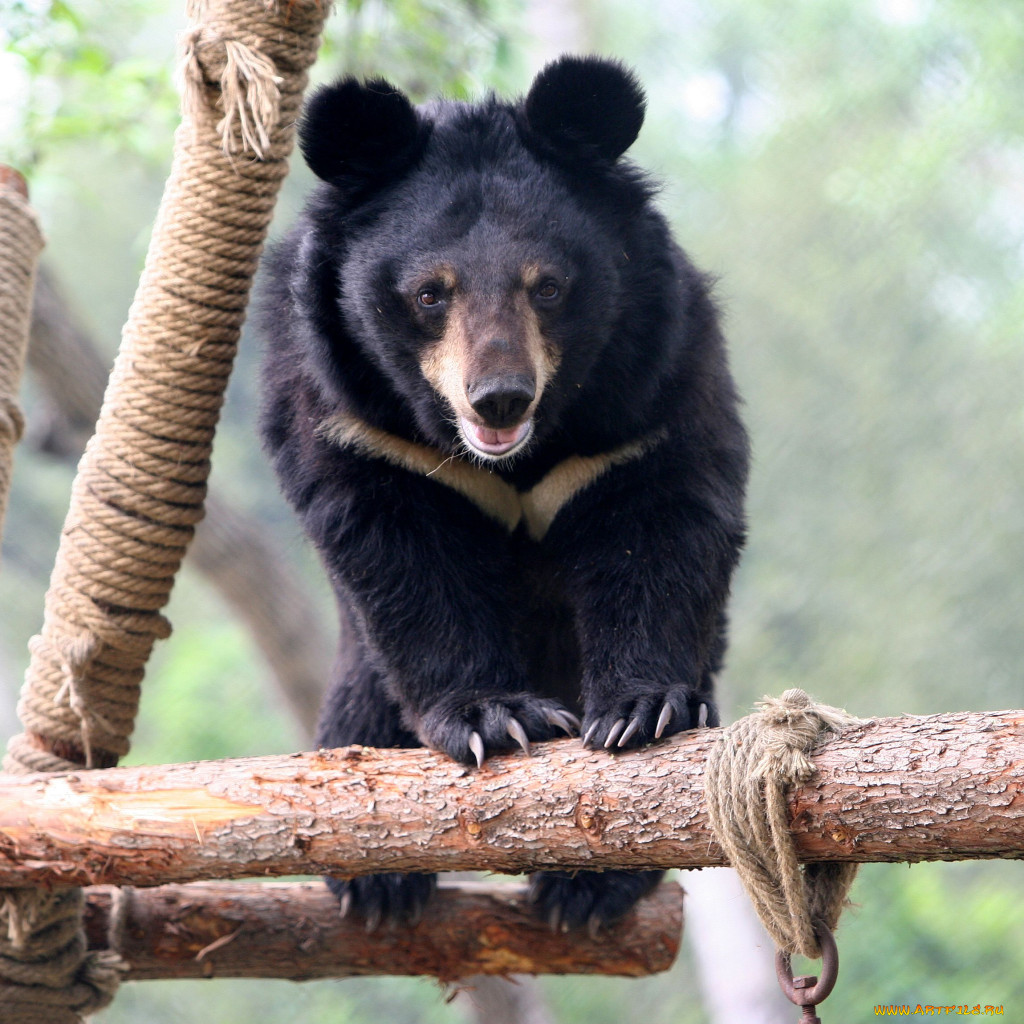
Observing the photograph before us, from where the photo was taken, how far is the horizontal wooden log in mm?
2799

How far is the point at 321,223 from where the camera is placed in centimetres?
262

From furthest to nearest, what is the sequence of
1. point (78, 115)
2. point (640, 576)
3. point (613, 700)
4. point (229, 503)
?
point (229, 503)
point (78, 115)
point (640, 576)
point (613, 700)

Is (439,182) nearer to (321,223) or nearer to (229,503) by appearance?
(321,223)

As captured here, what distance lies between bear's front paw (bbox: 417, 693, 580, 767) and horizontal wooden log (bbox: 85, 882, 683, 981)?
0.72 meters

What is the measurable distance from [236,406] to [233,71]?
468 inches

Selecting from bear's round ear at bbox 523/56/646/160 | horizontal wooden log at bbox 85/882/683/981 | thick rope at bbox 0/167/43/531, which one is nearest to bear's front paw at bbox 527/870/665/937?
horizontal wooden log at bbox 85/882/683/981

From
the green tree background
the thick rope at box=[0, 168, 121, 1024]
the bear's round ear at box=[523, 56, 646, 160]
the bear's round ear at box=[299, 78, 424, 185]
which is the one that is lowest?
the thick rope at box=[0, 168, 121, 1024]

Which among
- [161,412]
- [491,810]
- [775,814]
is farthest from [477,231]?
[775,814]

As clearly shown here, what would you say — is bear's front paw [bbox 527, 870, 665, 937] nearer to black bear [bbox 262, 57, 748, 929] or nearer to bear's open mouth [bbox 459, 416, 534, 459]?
black bear [bbox 262, 57, 748, 929]

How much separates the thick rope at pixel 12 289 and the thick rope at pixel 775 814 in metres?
1.73

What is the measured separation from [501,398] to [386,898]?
1253 millimetres

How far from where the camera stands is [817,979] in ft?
5.57

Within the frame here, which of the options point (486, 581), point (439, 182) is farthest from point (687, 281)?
point (486, 581)

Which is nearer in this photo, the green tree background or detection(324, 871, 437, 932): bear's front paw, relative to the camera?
detection(324, 871, 437, 932): bear's front paw
